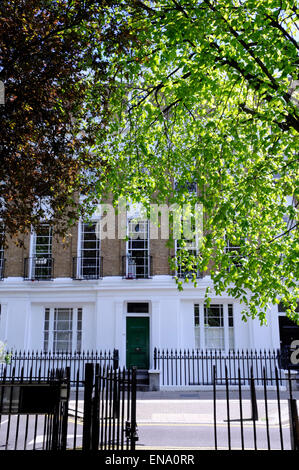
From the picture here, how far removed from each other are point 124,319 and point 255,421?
11.2 metres

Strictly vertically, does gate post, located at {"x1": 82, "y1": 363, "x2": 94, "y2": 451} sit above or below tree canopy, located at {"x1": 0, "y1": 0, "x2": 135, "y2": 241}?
below

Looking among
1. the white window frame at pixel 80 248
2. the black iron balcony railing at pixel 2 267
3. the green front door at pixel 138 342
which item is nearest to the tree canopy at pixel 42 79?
the white window frame at pixel 80 248

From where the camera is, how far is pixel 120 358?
65.7 feet

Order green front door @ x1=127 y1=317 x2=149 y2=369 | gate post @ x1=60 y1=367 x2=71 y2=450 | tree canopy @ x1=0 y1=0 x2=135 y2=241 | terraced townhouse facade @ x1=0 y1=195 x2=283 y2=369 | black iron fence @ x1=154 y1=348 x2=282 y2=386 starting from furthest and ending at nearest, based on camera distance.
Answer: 1. green front door @ x1=127 y1=317 x2=149 y2=369
2. terraced townhouse facade @ x1=0 y1=195 x2=283 y2=369
3. black iron fence @ x1=154 y1=348 x2=282 y2=386
4. tree canopy @ x1=0 y1=0 x2=135 y2=241
5. gate post @ x1=60 y1=367 x2=71 y2=450

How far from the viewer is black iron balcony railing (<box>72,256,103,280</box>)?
69.9ft

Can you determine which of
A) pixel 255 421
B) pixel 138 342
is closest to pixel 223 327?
pixel 138 342

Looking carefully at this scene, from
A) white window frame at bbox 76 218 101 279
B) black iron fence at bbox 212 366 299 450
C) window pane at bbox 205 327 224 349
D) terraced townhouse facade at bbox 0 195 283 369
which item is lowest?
black iron fence at bbox 212 366 299 450

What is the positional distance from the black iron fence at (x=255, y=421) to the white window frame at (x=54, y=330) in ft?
23.9

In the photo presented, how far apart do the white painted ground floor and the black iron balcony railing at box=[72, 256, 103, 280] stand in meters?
0.36

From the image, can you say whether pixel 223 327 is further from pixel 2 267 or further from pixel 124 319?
pixel 2 267

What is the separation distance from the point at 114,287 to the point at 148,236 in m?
3.16

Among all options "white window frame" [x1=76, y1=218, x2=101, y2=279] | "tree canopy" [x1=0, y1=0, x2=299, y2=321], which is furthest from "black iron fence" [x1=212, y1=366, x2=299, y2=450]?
"white window frame" [x1=76, y1=218, x2=101, y2=279]

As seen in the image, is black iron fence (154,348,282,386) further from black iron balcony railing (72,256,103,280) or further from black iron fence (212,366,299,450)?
black iron balcony railing (72,256,103,280)

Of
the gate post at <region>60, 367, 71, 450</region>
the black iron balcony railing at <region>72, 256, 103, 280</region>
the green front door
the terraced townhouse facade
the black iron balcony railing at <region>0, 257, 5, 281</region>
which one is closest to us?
the gate post at <region>60, 367, 71, 450</region>
